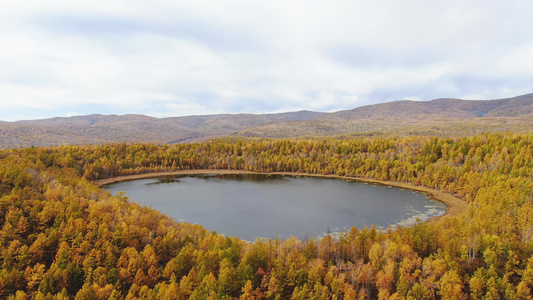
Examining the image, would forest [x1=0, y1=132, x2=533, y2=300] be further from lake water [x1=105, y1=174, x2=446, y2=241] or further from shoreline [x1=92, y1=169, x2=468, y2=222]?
lake water [x1=105, y1=174, x2=446, y2=241]

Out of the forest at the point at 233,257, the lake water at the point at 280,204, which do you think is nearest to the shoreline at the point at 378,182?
the lake water at the point at 280,204

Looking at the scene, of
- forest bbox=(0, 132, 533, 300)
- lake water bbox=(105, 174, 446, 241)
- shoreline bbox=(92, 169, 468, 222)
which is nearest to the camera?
forest bbox=(0, 132, 533, 300)

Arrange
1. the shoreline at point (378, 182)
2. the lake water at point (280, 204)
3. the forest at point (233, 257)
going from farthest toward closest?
1. the shoreline at point (378, 182)
2. the lake water at point (280, 204)
3. the forest at point (233, 257)

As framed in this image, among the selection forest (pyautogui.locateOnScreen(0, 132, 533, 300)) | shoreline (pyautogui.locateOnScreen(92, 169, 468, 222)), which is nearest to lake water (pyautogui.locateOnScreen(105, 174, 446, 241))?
shoreline (pyautogui.locateOnScreen(92, 169, 468, 222))

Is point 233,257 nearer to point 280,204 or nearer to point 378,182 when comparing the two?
point 280,204

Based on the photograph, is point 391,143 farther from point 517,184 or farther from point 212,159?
point 212,159

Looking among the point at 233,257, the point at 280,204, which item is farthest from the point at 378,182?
the point at 233,257

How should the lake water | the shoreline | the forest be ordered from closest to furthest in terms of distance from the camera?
the forest → the lake water → the shoreline

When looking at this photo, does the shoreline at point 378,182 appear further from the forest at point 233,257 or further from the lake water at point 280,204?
the forest at point 233,257

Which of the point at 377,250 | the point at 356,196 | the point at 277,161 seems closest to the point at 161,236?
the point at 377,250

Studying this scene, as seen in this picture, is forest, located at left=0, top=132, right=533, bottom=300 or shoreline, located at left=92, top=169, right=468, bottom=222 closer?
forest, located at left=0, top=132, right=533, bottom=300
